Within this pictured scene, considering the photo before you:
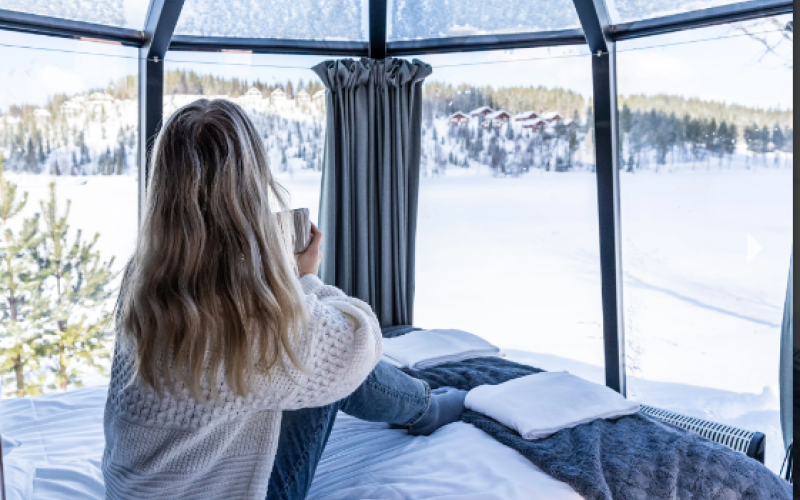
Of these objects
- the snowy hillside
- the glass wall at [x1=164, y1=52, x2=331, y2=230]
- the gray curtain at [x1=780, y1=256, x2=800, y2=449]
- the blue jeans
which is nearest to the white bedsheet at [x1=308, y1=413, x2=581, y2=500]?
the blue jeans

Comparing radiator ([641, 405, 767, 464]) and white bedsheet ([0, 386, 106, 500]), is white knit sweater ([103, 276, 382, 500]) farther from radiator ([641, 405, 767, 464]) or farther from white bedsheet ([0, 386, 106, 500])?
radiator ([641, 405, 767, 464])

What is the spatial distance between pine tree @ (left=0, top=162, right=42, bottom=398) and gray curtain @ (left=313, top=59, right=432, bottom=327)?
1544 mm

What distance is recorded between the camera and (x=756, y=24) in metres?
3.20

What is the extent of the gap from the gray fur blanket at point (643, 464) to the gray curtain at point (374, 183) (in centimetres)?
201

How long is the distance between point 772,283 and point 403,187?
6.62 ft

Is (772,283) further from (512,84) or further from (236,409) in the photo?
(236,409)

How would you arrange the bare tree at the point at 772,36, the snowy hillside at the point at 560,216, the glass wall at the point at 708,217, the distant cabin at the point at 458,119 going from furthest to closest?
the distant cabin at the point at 458,119 < the snowy hillside at the point at 560,216 < the glass wall at the point at 708,217 < the bare tree at the point at 772,36

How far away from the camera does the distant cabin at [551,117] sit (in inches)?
159

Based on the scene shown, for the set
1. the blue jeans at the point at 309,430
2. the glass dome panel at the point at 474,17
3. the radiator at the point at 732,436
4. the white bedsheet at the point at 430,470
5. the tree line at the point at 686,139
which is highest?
the glass dome panel at the point at 474,17

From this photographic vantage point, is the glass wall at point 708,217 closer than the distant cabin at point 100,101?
Yes

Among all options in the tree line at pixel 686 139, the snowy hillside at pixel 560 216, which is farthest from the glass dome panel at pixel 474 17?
the tree line at pixel 686 139

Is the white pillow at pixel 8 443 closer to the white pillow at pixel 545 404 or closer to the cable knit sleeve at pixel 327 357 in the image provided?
the cable knit sleeve at pixel 327 357

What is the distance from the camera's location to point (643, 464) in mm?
2031

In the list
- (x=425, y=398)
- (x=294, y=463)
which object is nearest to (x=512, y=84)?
(x=425, y=398)
